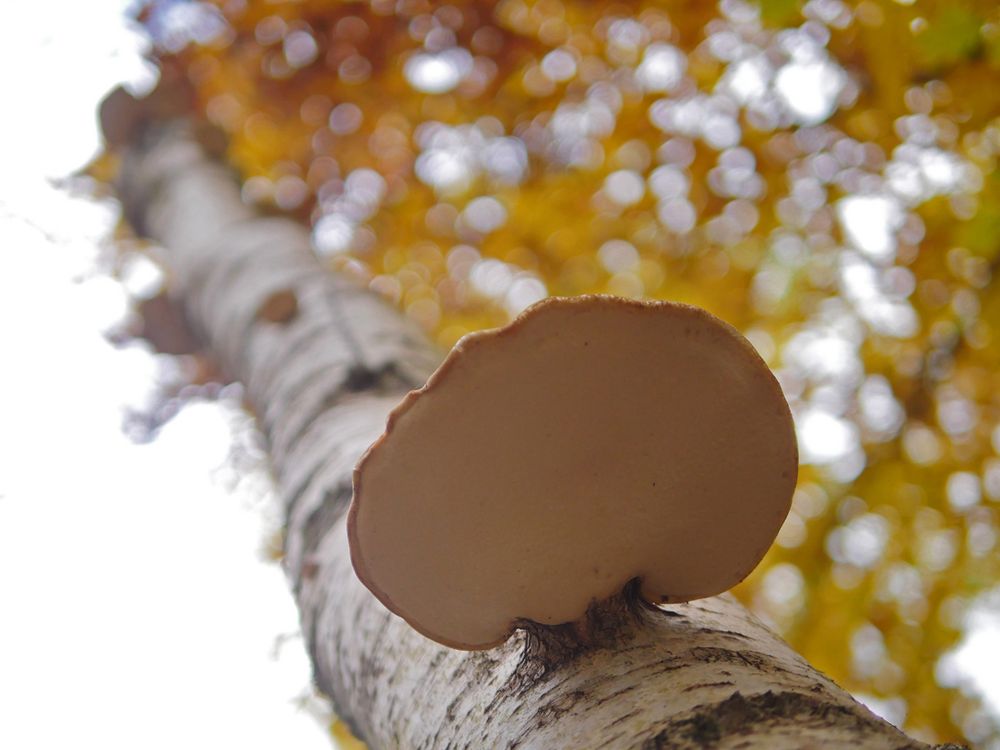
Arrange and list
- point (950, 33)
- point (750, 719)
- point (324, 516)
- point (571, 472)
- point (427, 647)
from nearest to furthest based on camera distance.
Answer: point (750, 719) → point (571, 472) → point (427, 647) → point (324, 516) → point (950, 33)

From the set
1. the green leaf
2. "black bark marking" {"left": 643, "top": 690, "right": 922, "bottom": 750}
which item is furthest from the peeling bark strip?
the green leaf

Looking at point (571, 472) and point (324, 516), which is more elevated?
point (571, 472)

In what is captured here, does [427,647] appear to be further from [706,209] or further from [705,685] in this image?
[706,209]

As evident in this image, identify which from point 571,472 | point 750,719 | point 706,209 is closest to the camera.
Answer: point 750,719

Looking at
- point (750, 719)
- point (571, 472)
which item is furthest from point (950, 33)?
point (750, 719)

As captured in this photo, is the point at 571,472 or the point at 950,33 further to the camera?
the point at 950,33

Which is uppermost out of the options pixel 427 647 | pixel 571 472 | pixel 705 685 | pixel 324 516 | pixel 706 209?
pixel 571 472

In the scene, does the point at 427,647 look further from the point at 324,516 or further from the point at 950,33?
the point at 950,33

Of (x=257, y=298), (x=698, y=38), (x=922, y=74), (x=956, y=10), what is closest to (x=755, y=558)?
(x=956, y=10)
